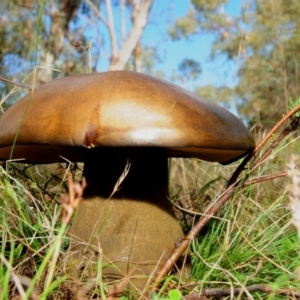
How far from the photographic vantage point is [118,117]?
1207 millimetres

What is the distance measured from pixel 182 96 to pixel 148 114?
153 mm

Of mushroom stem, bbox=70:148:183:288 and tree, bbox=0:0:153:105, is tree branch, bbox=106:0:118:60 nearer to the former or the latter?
tree, bbox=0:0:153:105

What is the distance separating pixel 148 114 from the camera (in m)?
1.22

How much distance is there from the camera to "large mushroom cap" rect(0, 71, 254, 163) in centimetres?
120

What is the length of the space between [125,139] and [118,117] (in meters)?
0.06

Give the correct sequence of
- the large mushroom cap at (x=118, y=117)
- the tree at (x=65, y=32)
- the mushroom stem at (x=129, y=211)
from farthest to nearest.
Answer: the tree at (x=65, y=32), the mushroom stem at (x=129, y=211), the large mushroom cap at (x=118, y=117)

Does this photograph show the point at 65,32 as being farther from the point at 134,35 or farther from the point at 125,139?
the point at 125,139

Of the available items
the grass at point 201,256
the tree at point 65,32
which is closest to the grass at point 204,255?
the grass at point 201,256

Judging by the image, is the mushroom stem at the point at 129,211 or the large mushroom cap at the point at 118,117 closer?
the large mushroom cap at the point at 118,117

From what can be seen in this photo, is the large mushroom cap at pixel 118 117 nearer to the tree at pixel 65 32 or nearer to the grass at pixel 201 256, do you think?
the grass at pixel 201 256

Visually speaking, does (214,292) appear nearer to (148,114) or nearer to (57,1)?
(148,114)

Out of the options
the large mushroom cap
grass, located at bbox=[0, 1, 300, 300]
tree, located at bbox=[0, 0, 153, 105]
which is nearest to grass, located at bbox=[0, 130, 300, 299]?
grass, located at bbox=[0, 1, 300, 300]

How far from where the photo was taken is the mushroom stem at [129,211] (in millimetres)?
1445

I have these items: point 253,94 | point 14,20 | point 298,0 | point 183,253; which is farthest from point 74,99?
point 298,0
